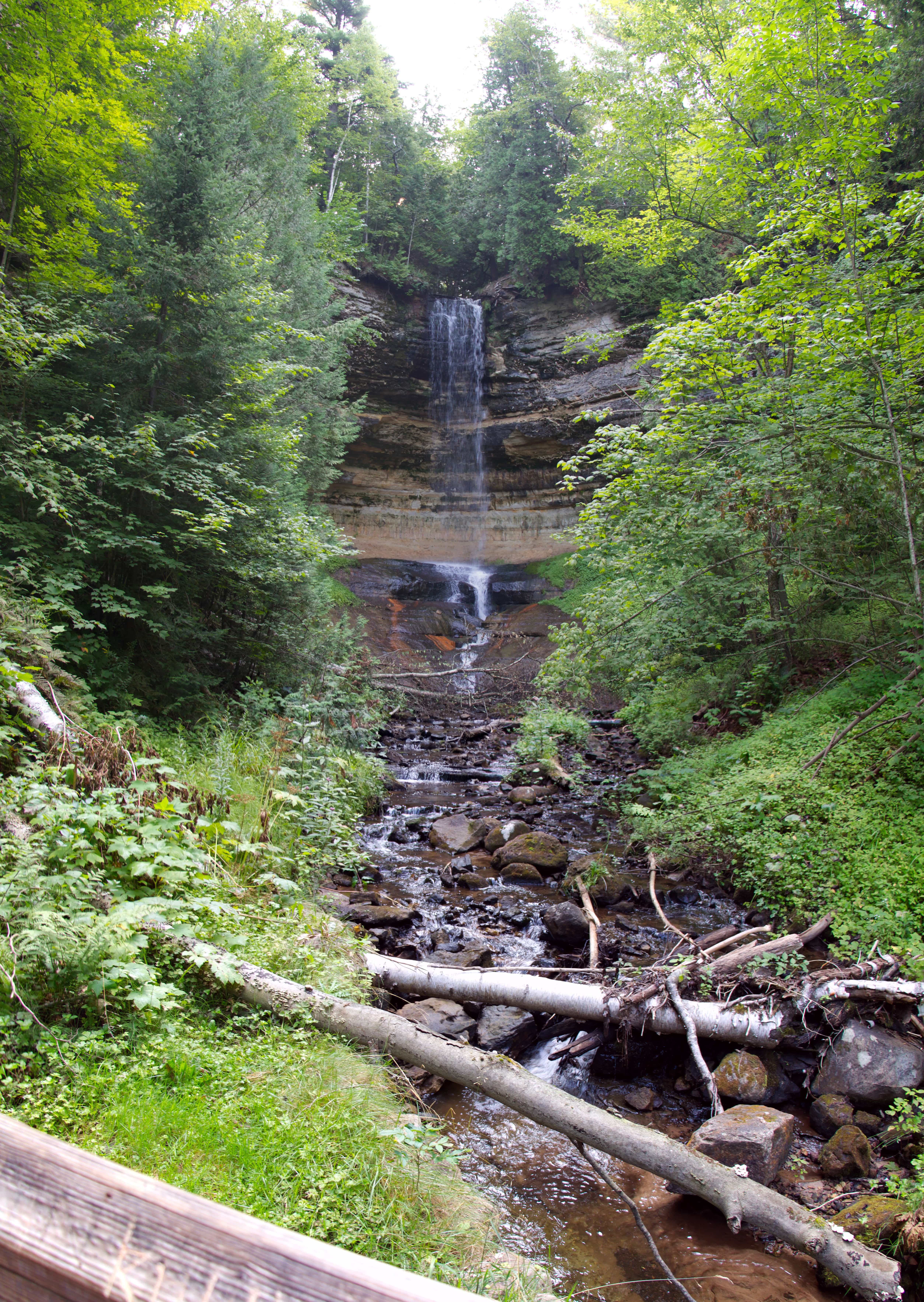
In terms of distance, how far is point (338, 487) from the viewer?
2716cm

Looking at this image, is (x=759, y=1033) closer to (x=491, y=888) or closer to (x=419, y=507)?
(x=491, y=888)

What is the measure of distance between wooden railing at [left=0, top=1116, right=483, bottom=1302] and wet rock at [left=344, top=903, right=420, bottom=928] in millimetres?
5048

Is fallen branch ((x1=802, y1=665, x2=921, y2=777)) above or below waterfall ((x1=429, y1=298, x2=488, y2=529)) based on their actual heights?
below

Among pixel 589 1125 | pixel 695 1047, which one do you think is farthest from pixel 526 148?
pixel 589 1125

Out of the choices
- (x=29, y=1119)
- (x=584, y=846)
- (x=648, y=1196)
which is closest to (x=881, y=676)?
(x=584, y=846)

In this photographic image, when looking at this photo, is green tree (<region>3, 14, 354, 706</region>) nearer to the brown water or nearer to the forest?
the forest

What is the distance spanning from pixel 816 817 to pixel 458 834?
419 centimetres

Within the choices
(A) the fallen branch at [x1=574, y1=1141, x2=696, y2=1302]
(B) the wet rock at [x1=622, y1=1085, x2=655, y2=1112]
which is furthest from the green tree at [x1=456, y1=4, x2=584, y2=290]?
(A) the fallen branch at [x1=574, y1=1141, x2=696, y2=1302]

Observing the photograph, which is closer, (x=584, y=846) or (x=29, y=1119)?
(x=29, y=1119)

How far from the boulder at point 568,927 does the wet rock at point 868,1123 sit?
2.39 m

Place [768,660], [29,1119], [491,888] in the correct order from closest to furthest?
[29,1119] < [491,888] < [768,660]

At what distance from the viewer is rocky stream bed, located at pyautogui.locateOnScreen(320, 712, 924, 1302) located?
311cm

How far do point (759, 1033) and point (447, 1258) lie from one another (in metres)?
2.63

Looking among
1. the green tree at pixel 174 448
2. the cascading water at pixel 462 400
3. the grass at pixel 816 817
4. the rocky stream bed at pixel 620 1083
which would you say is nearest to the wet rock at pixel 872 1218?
the rocky stream bed at pixel 620 1083
